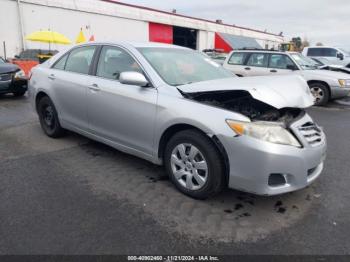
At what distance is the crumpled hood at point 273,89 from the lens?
3137 mm

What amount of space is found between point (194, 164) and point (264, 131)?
2.59 ft

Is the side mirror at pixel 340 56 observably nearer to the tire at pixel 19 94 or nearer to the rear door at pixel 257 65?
the rear door at pixel 257 65

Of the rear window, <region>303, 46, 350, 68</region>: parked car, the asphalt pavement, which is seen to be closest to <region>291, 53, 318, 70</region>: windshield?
the rear window

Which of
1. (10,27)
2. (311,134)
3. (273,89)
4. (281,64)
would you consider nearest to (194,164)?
(273,89)

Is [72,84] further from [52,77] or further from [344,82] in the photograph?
[344,82]

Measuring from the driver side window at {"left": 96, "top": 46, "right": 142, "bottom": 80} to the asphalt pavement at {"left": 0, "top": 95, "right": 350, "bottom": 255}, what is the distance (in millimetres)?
1191

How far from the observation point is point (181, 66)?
4145mm

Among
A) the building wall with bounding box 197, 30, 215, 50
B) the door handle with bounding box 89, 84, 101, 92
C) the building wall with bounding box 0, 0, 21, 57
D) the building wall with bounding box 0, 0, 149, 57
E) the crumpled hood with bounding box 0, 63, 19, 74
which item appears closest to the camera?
the door handle with bounding box 89, 84, 101, 92

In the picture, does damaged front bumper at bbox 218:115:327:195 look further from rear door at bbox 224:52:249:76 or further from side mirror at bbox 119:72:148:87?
rear door at bbox 224:52:249:76

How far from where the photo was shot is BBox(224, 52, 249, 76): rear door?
11118 millimetres

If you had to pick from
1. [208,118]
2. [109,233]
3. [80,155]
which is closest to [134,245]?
[109,233]

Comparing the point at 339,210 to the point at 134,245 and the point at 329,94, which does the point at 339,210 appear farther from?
the point at 329,94

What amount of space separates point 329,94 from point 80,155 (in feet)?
25.2

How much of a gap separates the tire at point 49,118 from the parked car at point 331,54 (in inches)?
625
